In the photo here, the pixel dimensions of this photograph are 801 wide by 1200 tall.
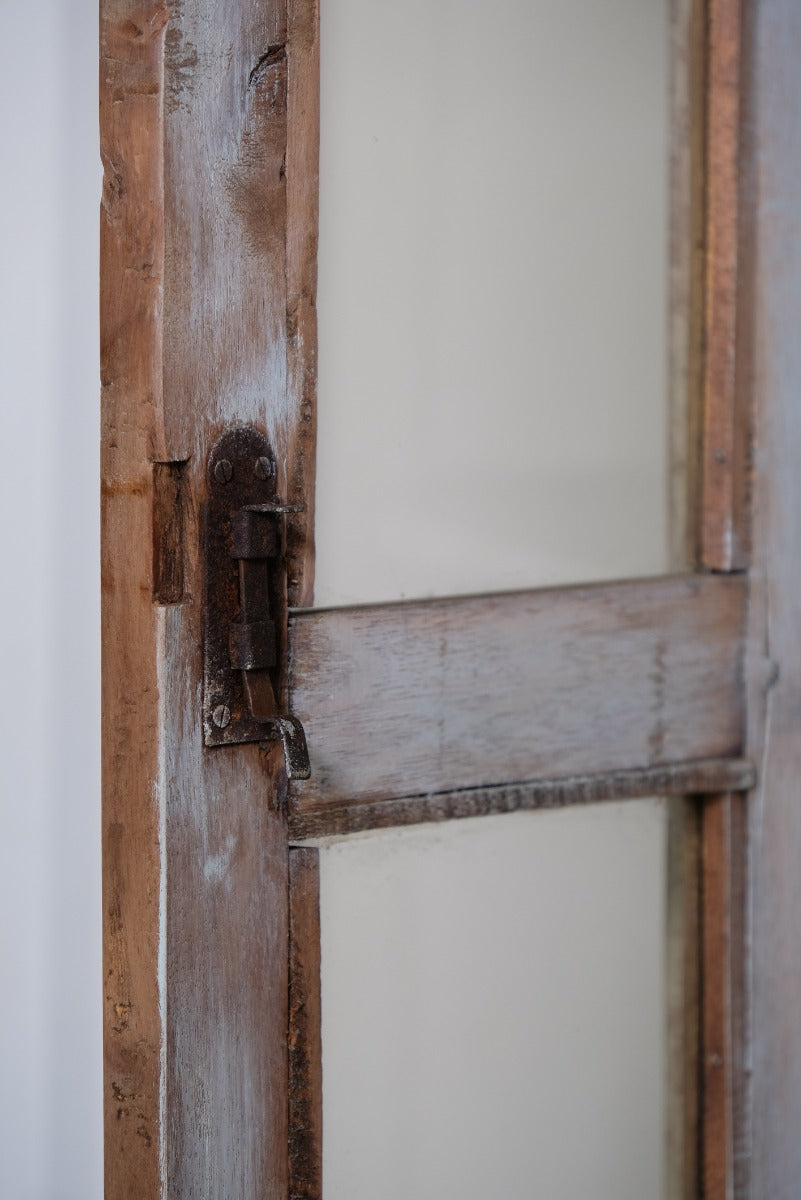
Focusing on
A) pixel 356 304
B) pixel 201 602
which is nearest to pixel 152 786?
pixel 201 602

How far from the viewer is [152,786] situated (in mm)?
684

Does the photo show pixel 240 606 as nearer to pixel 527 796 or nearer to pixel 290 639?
pixel 290 639

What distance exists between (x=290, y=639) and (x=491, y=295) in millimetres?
288

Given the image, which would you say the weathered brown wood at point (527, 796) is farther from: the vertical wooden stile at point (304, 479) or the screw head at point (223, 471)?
the screw head at point (223, 471)

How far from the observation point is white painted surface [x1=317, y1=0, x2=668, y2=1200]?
0.77 metres

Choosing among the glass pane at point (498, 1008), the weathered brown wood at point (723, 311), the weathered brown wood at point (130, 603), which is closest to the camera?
the weathered brown wood at point (130, 603)

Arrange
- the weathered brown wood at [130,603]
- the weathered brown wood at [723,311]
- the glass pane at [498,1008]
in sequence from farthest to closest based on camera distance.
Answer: the weathered brown wood at [723,311]
the glass pane at [498,1008]
the weathered brown wood at [130,603]

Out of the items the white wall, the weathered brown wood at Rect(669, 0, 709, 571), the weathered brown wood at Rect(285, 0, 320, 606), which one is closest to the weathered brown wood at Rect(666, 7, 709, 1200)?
the weathered brown wood at Rect(669, 0, 709, 571)

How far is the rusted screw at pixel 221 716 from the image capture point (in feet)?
2.27

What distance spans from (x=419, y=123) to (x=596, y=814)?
51 centimetres

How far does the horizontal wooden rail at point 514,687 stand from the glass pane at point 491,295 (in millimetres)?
26

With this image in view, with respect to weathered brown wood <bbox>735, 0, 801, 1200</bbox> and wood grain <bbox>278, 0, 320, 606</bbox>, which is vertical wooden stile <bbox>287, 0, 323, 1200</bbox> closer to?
wood grain <bbox>278, 0, 320, 606</bbox>

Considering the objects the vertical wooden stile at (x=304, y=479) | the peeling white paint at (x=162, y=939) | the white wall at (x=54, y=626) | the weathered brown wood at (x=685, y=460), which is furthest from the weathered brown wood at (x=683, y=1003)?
the peeling white paint at (x=162, y=939)

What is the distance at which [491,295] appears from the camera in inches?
32.5
